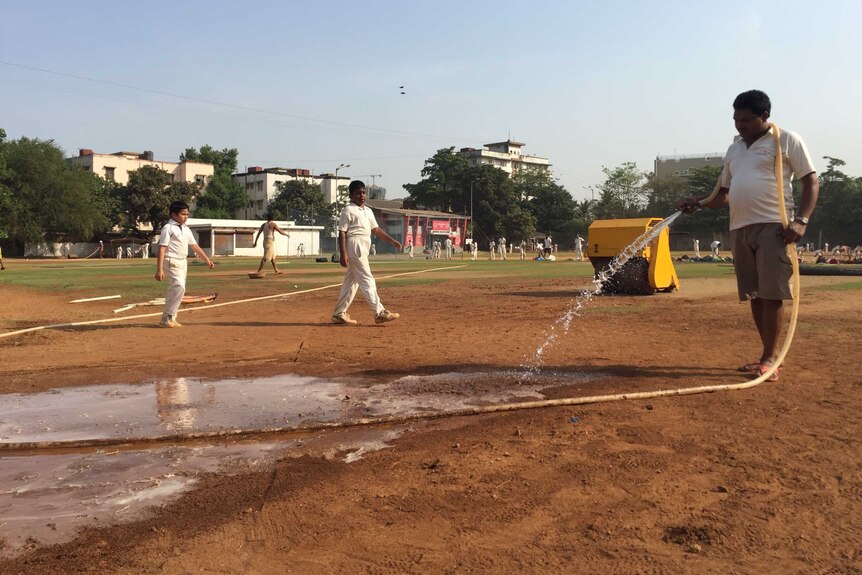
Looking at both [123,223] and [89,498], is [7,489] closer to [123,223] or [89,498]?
[89,498]

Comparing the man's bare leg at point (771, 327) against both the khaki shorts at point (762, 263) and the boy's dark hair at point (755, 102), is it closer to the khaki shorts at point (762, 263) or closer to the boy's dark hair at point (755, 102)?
the khaki shorts at point (762, 263)

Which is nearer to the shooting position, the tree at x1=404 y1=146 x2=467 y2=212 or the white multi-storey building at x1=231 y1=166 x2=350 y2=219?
the tree at x1=404 y1=146 x2=467 y2=212

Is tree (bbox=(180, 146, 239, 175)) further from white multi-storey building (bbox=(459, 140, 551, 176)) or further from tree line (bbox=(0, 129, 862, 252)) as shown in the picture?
white multi-storey building (bbox=(459, 140, 551, 176))

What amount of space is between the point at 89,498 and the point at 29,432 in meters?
1.47

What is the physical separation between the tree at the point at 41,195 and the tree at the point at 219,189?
27.5 meters

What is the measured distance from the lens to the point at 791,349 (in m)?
7.03

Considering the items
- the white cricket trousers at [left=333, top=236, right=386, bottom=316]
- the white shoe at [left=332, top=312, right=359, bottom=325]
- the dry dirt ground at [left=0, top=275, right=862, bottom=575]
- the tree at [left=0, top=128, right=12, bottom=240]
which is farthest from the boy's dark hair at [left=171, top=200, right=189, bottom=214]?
the tree at [left=0, top=128, right=12, bottom=240]

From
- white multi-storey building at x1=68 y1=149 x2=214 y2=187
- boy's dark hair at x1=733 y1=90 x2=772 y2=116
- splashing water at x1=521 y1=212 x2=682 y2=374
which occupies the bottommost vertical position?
splashing water at x1=521 y1=212 x2=682 y2=374

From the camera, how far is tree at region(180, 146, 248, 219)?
311ft

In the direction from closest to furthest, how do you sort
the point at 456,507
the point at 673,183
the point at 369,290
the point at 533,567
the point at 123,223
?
the point at 533,567, the point at 456,507, the point at 369,290, the point at 123,223, the point at 673,183

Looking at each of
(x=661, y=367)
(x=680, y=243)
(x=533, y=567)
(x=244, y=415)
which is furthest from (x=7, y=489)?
(x=680, y=243)

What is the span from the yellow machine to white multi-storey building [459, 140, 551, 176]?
123160 millimetres

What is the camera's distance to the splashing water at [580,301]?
6750 mm

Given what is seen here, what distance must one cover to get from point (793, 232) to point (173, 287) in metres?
7.46
